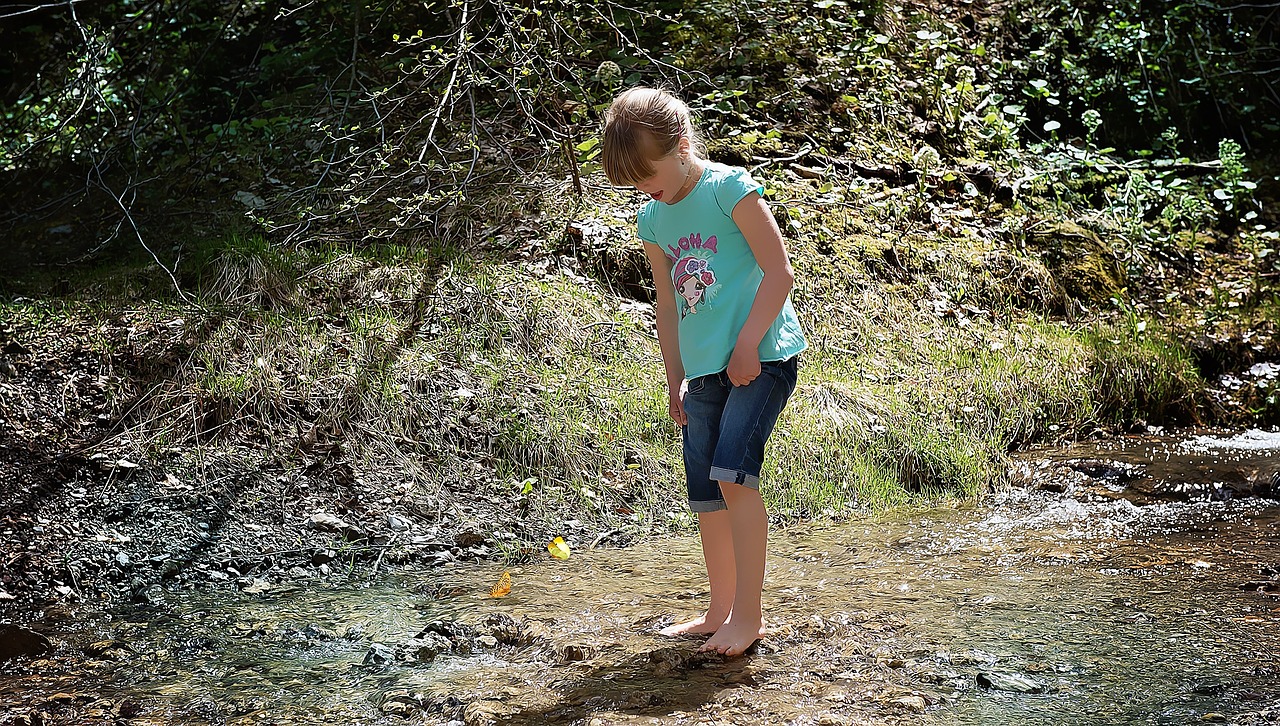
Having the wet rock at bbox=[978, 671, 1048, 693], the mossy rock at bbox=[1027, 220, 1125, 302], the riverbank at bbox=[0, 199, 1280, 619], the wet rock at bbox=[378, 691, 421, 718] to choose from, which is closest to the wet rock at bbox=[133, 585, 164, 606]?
the riverbank at bbox=[0, 199, 1280, 619]

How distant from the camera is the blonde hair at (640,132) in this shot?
9.31ft

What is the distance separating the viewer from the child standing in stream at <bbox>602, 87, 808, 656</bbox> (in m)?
2.86

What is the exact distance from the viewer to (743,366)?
2855 millimetres

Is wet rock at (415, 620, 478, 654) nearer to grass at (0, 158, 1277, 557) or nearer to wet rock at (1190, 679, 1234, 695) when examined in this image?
grass at (0, 158, 1277, 557)

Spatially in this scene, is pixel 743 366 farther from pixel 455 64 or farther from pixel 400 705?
pixel 455 64

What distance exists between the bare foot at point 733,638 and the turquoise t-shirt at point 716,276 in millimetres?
736

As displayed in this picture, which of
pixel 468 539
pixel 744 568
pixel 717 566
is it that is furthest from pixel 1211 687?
pixel 468 539

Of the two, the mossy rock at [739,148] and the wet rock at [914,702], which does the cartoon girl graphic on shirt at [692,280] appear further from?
the mossy rock at [739,148]

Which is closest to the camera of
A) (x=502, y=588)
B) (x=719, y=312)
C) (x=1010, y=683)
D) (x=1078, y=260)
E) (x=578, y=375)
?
(x=1010, y=683)

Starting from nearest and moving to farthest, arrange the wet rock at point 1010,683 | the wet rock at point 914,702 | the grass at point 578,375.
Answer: the wet rock at point 914,702 < the wet rock at point 1010,683 < the grass at point 578,375

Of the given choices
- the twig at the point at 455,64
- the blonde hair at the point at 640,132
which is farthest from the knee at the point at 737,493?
the twig at the point at 455,64

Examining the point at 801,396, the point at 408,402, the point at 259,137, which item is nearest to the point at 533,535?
the point at 408,402

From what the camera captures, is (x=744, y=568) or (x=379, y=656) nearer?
(x=744, y=568)

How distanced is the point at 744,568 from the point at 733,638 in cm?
20
